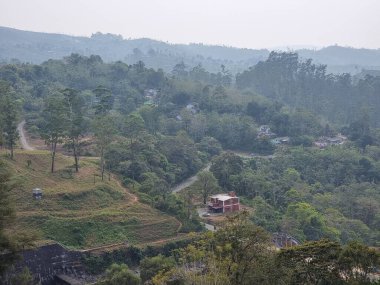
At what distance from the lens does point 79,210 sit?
31.5 m

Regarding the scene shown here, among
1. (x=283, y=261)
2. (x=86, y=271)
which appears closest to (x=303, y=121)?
(x=86, y=271)

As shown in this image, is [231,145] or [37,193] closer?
[37,193]

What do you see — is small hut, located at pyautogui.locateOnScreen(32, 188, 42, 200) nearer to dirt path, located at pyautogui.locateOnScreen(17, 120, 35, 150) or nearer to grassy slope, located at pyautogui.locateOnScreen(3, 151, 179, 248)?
grassy slope, located at pyautogui.locateOnScreen(3, 151, 179, 248)

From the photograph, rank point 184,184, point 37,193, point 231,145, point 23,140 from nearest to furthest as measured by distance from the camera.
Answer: point 37,193 → point 23,140 → point 184,184 → point 231,145

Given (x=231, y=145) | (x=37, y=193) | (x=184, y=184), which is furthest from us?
(x=231, y=145)

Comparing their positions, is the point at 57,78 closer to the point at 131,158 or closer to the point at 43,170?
the point at 131,158

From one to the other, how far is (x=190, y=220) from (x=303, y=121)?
3750 centimetres

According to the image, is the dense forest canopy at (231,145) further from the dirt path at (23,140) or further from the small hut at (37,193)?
the small hut at (37,193)

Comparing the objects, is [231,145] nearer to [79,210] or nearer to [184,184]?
[184,184]

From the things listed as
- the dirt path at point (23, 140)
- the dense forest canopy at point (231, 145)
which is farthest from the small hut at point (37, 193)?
the dirt path at point (23, 140)

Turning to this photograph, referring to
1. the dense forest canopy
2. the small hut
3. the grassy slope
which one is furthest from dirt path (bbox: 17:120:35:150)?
the small hut

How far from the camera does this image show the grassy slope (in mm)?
29484

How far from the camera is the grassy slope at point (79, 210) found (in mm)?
29484

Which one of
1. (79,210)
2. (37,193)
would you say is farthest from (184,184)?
(37,193)
